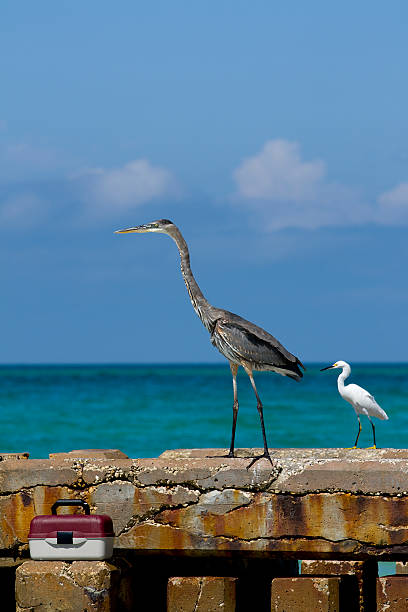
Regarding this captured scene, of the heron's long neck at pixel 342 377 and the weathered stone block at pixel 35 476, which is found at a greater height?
the heron's long neck at pixel 342 377

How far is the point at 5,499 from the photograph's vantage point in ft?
19.9

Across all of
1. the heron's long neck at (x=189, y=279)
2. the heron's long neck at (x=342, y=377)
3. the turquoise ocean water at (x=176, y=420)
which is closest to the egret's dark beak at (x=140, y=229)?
the heron's long neck at (x=189, y=279)

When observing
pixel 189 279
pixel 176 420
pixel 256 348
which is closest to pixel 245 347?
pixel 256 348

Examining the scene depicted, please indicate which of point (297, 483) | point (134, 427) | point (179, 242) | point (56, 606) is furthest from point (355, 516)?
point (134, 427)

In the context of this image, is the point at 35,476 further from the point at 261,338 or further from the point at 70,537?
the point at 261,338

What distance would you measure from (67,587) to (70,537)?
24cm

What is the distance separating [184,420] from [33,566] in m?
28.6

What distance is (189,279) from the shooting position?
7297 mm

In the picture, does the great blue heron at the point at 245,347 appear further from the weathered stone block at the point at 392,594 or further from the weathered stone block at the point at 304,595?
the weathered stone block at the point at 392,594

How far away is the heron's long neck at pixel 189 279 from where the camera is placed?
7.20 meters

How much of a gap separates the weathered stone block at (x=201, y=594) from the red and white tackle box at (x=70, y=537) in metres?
0.40

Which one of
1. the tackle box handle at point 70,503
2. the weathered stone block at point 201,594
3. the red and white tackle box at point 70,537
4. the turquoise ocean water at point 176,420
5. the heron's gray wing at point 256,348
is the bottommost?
the weathered stone block at point 201,594

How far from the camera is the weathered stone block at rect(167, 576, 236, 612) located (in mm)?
5766

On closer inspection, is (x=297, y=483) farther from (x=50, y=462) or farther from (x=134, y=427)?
(x=134, y=427)
